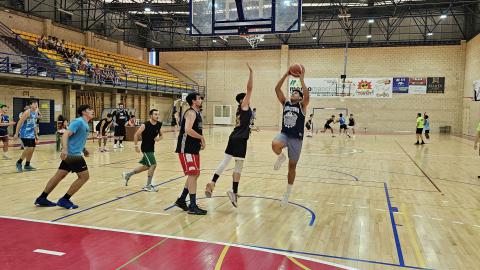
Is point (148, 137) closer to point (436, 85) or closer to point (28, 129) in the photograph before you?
point (28, 129)

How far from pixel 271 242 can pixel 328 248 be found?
25.8 inches

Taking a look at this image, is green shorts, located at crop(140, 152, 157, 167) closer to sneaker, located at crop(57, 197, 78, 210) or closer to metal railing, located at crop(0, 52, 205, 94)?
sneaker, located at crop(57, 197, 78, 210)

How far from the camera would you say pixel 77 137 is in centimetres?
575

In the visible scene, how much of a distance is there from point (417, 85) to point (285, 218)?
2946 centimetres

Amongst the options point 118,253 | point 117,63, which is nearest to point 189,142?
point 118,253

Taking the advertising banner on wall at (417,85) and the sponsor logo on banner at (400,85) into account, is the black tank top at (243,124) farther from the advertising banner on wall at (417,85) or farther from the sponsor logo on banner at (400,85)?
the advertising banner on wall at (417,85)

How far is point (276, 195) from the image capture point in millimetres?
7266

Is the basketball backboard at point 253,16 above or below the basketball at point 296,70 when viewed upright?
above

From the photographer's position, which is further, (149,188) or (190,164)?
(149,188)

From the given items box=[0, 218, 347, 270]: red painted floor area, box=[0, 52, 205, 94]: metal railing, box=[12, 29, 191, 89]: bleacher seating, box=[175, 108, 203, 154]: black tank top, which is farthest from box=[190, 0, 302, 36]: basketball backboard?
box=[12, 29, 191, 89]: bleacher seating

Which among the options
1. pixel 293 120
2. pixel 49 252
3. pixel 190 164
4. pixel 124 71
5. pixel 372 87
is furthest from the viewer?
pixel 372 87

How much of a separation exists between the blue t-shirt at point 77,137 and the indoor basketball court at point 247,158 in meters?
0.04

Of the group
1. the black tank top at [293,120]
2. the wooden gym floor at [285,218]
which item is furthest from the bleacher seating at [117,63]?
the black tank top at [293,120]

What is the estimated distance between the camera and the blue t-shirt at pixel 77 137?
5.71 metres
